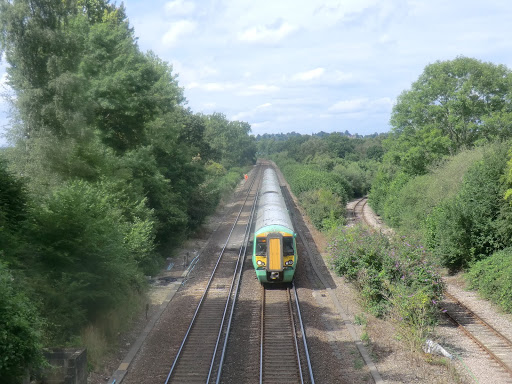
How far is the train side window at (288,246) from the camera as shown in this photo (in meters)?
18.8

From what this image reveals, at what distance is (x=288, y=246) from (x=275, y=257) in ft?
2.50

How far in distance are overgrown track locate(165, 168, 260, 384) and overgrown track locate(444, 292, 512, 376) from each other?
7198 millimetres

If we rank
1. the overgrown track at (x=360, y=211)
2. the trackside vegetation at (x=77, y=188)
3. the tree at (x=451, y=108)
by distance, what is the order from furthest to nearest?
the overgrown track at (x=360, y=211)
the tree at (x=451, y=108)
the trackside vegetation at (x=77, y=188)

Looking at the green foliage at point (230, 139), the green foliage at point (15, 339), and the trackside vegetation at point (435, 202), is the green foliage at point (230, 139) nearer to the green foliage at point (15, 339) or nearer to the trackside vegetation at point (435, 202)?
the trackside vegetation at point (435, 202)

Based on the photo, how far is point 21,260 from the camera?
38.8ft

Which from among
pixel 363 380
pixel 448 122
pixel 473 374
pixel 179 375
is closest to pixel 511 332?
pixel 473 374

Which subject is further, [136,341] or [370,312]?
[370,312]

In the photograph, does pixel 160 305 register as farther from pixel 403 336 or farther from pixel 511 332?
pixel 511 332

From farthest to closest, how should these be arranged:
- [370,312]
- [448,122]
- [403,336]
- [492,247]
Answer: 1. [448,122]
2. [492,247]
3. [370,312]
4. [403,336]

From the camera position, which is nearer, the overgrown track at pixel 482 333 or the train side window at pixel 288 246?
the overgrown track at pixel 482 333

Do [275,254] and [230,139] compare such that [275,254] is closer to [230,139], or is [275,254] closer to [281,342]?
[281,342]

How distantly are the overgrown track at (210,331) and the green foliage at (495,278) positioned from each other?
930cm

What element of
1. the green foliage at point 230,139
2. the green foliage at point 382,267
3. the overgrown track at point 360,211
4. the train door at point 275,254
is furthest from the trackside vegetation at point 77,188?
the green foliage at point 230,139

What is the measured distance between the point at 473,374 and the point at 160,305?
10783 mm
